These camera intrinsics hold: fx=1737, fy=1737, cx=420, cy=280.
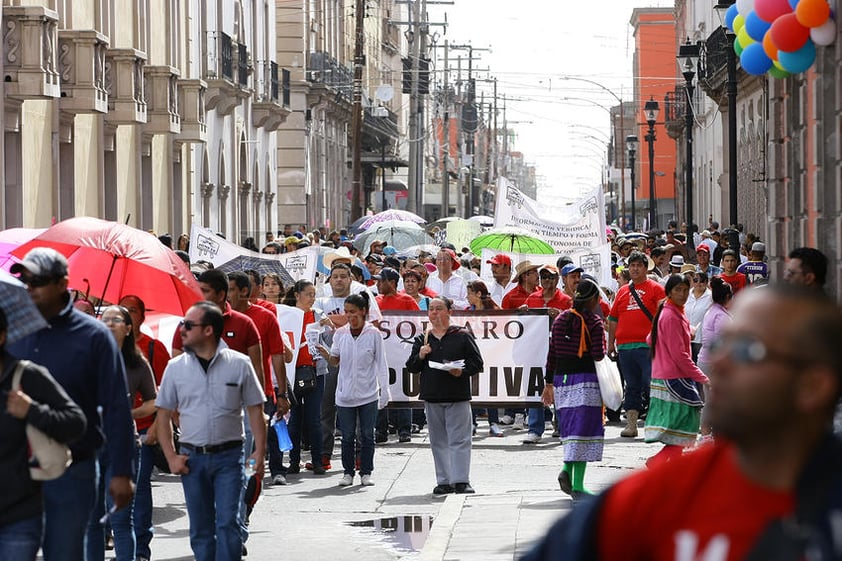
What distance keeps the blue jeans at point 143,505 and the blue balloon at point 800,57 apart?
19.2 ft

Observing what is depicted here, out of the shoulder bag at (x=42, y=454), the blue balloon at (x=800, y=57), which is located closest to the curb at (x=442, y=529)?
the shoulder bag at (x=42, y=454)

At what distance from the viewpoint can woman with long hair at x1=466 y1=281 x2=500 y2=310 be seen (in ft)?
61.2

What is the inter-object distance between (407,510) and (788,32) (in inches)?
178

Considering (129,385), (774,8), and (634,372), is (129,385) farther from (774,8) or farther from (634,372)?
(634,372)

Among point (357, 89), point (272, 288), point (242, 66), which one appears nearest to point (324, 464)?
point (272, 288)

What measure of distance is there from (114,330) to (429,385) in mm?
4436

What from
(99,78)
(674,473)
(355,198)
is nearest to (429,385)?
(674,473)

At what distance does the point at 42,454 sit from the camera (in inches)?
249

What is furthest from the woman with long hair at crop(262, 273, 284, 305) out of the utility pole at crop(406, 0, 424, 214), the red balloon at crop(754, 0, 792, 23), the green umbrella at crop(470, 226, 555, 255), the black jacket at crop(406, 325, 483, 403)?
the utility pole at crop(406, 0, 424, 214)

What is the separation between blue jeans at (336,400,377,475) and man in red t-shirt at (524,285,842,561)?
11384 millimetres

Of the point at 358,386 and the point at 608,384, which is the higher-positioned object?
the point at 608,384

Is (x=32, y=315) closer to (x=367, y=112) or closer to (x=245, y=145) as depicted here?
(x=245, y=145)

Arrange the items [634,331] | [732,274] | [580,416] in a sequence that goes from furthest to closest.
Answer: [732,274]
[634,331]
[580,416]

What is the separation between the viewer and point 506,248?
27141mm
